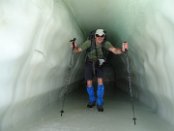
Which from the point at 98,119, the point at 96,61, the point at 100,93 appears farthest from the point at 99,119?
the point at 96,61

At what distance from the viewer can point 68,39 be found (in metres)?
5.60

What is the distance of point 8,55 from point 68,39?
216 centimetres

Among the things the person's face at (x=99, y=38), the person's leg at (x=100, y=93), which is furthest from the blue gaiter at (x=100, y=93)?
the person's face at (x=99, y=38)

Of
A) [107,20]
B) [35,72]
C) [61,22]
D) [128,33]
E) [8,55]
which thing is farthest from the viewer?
[107,20]

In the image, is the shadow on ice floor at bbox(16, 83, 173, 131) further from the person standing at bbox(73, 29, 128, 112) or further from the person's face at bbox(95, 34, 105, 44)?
the person's face at bbox(95, 34, 105, 44)

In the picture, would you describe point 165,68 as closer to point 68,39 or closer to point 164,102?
point 164,102

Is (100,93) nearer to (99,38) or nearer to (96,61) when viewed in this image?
(96,61)

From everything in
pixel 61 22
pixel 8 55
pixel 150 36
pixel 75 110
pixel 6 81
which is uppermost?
pixel 61 22

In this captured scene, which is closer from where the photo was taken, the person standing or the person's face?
the person's face

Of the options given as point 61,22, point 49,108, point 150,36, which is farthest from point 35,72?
point 150,36

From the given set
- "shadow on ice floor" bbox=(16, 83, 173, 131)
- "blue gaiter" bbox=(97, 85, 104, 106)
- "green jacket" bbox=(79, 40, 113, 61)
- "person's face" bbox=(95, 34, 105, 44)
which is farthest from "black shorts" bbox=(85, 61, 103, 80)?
"shadow on ice floor" bbox=(16, 83, 173, 131)

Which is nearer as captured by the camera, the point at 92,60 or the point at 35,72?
the point at 35,72

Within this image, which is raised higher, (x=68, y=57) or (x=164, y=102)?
(x=68, y=57)

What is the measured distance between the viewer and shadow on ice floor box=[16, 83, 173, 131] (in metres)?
4.59
